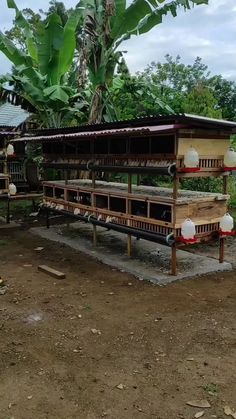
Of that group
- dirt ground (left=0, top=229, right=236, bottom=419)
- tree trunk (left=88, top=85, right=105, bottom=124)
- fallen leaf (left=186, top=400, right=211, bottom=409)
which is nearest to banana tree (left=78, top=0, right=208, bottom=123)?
tree trunk (left=88, top=85, right=105, bottom=124)

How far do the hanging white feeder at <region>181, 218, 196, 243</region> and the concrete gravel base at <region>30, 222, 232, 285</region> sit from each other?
73cm

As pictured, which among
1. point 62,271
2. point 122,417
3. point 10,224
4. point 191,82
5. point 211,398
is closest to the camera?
point 122,417

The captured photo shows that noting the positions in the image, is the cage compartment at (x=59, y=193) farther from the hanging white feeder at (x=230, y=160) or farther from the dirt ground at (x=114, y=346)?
the hanging white feeder at (x=230, y=160)

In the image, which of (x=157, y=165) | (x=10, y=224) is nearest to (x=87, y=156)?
(x=157, y=165)

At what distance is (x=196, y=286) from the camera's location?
654cm

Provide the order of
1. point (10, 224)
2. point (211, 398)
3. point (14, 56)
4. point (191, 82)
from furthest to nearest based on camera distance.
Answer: point (191, 82) < point (10, 224) < point (14, 56) < point (211, 398)

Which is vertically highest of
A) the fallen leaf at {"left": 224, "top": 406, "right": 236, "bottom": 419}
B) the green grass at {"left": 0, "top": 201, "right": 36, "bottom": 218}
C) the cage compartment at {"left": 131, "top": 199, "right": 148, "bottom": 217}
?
the cage compartment at {"left": 131, "top": 199, "right": 148, "bottom": 217}

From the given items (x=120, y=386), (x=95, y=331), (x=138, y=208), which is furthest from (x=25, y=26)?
(x=120, y=386)

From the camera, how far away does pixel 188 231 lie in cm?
652

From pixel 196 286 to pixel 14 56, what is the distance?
25.3 ft

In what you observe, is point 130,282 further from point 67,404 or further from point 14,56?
point 14,56

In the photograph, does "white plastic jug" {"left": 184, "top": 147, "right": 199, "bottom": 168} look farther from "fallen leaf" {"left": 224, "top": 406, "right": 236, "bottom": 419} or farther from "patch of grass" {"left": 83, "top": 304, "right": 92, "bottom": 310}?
"fallen leaf" {"left": 224, "top": 406, "right": 236, "bottom": 419}

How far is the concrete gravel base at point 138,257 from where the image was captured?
7133 mm

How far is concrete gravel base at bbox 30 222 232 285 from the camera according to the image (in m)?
7.13
